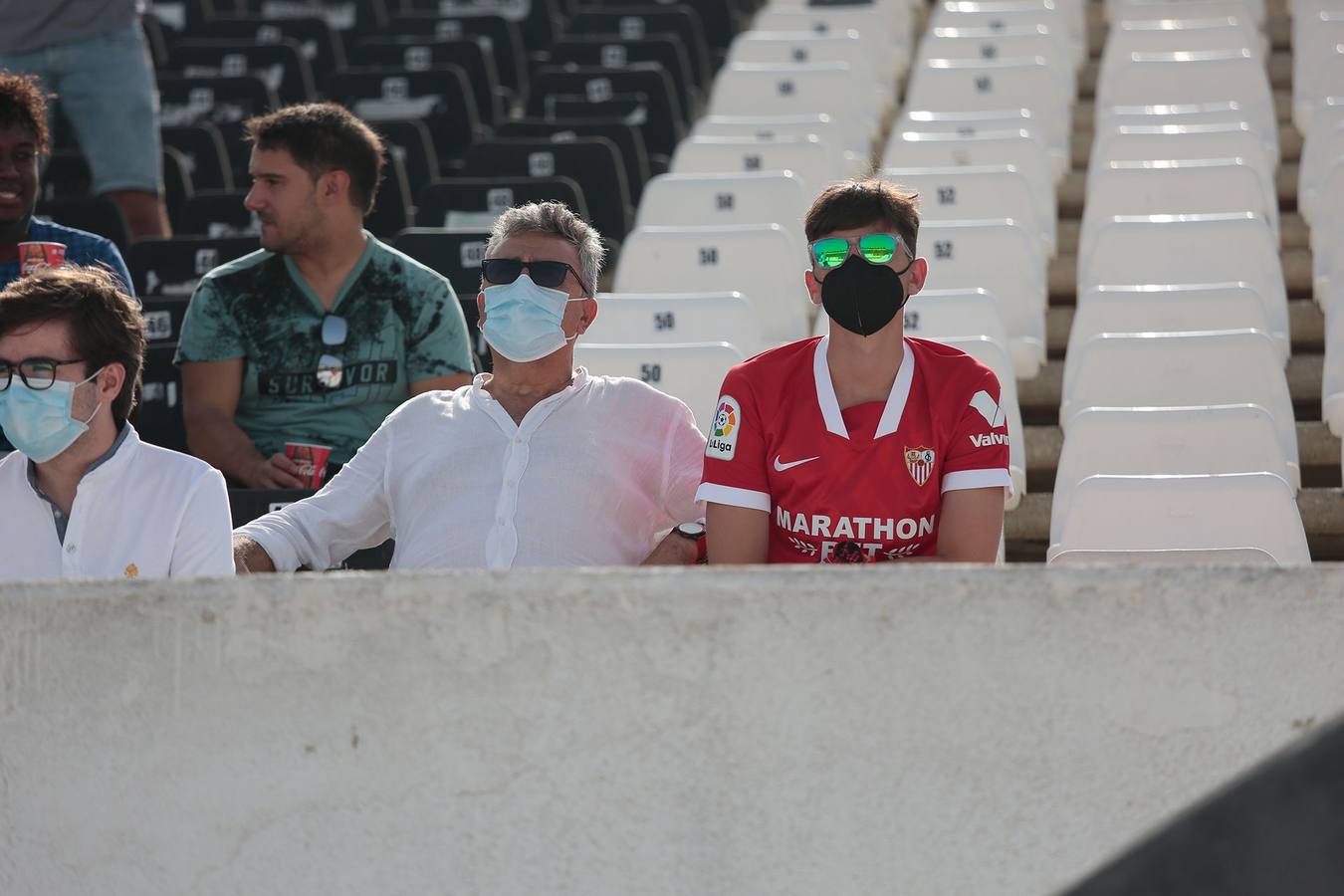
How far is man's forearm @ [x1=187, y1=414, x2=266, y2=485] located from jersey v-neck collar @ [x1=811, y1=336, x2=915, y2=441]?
1428mm

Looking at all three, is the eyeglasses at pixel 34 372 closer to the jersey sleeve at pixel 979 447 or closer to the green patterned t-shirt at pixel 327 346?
the green patterned t-shirt at pixel 327 346

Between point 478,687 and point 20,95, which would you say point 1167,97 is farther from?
point 478,687

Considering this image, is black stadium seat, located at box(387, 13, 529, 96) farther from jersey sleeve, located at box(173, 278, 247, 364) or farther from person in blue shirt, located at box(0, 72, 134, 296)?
jersey sleeve, located at box(173, 278, 247, 364)

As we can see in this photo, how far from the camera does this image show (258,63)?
717 cm

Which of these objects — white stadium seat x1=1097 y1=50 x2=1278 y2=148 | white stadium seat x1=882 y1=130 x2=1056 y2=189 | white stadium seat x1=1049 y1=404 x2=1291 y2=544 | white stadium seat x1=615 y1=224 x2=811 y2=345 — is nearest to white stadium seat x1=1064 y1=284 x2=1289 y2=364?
white stadium seat x1=1049 y1=404 x2=1291 y2=544

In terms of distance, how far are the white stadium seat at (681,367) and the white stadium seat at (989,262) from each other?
1.16m

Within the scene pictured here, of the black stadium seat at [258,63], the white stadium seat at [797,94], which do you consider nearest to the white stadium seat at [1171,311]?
the white stadium seat at [797,94]

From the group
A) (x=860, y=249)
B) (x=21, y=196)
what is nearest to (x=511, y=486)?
(x=860, y=249)

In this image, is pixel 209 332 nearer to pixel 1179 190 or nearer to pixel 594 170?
pixel 594 170

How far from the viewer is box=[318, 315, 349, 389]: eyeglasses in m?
4.14

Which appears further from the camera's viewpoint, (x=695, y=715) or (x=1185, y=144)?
(x=1185, y=144)

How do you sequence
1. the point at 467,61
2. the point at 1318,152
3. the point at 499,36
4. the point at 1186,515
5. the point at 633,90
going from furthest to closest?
the point at 499,36, the point at 467,61, the point at 633,90, the point at 1318,152, the point at 1186,515

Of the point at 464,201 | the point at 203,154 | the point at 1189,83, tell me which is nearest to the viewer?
the point at 464,201

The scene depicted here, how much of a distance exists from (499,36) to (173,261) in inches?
112
